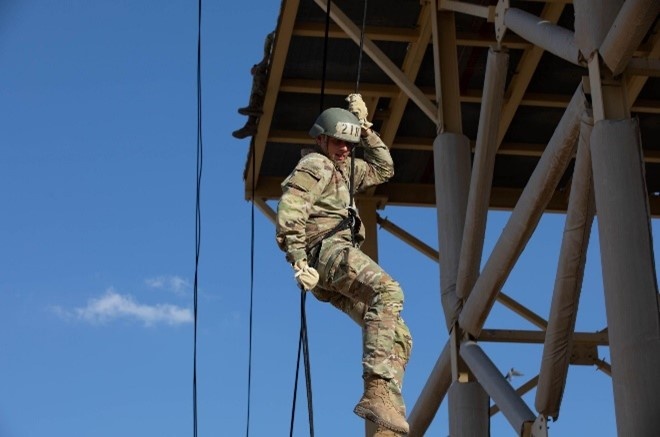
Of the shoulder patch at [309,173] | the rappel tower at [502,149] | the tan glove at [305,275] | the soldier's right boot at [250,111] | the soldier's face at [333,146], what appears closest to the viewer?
the rappel tower at [502,149]

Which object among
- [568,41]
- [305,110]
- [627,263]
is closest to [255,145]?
A: [305,110]

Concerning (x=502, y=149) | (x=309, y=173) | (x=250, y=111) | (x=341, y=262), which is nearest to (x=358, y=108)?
(x=309, y=173)

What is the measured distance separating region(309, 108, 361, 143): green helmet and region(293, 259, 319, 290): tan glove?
130 centimetres

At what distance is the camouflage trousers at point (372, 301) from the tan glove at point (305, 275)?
490mm

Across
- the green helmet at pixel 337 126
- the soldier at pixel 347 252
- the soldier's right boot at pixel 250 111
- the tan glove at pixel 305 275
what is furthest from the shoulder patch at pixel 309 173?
the soldier's right boot at pixel 250 111

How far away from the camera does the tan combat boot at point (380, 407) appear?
11.6m

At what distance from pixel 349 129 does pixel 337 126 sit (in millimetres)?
115

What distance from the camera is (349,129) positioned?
12.6 meters

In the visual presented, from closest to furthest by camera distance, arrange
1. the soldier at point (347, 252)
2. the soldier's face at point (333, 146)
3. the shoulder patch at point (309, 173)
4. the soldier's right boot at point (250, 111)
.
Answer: the soldier at point (347, 252), the shoulder patch at point (309, 173), the soldier's face at point (333, 146), the soldier's right boot at point (250, 111)

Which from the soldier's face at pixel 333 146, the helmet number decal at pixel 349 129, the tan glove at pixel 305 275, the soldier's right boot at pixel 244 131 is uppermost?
the soldier's right boot at pixel 244 131

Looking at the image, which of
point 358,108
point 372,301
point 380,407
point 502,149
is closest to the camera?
point 380,407

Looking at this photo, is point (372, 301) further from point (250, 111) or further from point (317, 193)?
point (250, 111)

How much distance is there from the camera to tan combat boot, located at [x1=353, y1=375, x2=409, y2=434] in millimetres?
11625

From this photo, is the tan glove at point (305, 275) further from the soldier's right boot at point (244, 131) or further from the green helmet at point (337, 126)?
the soldier's right boot at point (244, 131)
